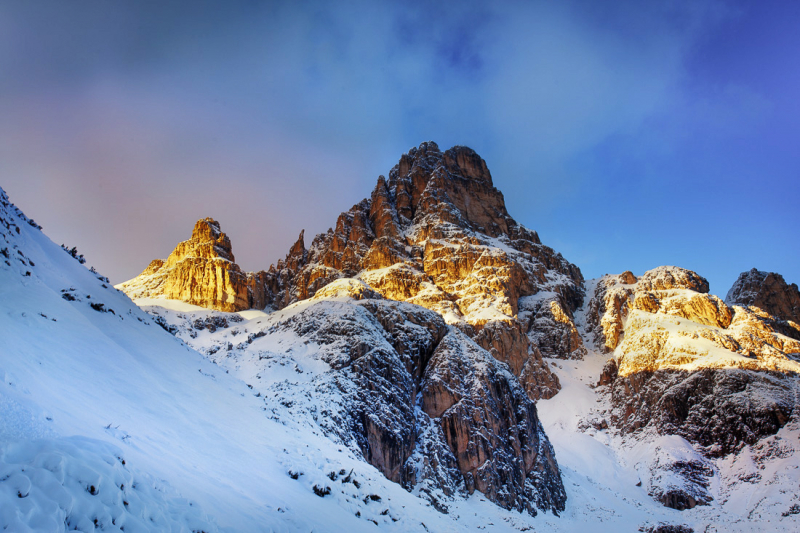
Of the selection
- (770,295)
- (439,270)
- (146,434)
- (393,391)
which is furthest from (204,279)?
(770,295)

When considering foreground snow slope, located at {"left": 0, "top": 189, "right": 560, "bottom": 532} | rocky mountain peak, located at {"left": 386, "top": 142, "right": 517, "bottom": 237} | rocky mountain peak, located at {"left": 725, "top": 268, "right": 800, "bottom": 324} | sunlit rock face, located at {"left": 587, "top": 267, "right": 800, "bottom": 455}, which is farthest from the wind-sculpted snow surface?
rocky mountain peak, located at {"left": 725, "top": 268, "right": 800, "bottom": 324}

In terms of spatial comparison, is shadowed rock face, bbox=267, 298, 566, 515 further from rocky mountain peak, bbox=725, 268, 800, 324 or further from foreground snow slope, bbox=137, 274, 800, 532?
rocky mountain peak, bbox=725, 268, 800, 324

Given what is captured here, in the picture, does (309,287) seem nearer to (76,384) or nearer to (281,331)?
(281,331)

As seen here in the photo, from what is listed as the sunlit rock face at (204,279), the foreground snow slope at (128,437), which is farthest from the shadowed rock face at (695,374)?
the sunlit rock face at (204,279)

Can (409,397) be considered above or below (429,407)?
above

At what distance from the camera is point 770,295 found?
102375 mm

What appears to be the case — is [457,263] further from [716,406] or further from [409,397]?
[409,397]

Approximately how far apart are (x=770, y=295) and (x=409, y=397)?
113m

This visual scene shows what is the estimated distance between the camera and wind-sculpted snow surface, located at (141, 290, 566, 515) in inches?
1084

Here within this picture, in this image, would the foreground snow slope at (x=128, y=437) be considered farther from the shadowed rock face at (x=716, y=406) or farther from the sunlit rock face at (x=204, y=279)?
the sunlit rock face at (x=204, y=279)

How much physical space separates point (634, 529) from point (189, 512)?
160ft

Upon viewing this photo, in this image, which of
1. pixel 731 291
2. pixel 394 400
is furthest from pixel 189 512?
pixel 731 291

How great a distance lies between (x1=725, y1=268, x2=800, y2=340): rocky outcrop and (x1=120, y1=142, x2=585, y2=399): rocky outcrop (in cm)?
3823

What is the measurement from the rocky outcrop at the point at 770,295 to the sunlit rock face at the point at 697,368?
21.1 metres
